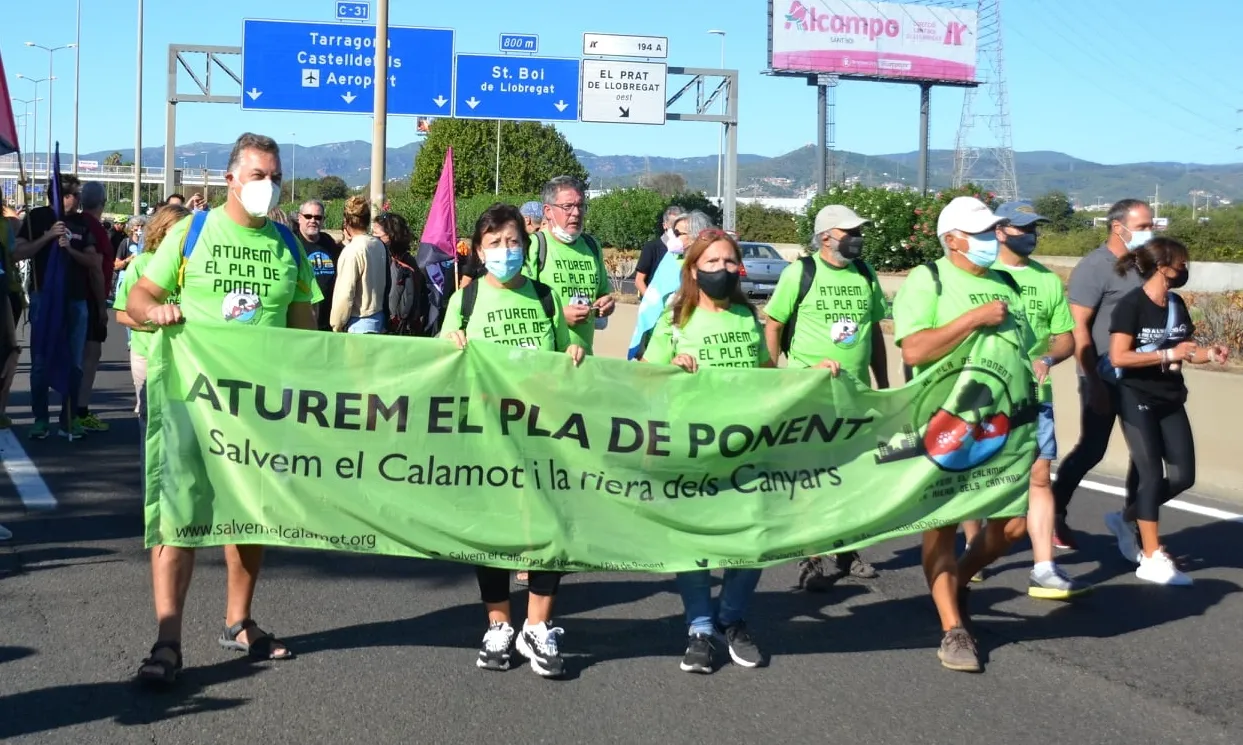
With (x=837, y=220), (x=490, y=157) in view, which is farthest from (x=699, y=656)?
(x=490, y=157)

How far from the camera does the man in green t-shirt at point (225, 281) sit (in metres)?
5.33

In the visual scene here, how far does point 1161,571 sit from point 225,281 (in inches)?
194

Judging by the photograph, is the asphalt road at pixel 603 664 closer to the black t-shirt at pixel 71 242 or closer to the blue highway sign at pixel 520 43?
the black t-shirt at pixel 71 242

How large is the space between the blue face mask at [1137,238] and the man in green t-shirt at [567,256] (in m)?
2.89

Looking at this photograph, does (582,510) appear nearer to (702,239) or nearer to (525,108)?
(702,239)

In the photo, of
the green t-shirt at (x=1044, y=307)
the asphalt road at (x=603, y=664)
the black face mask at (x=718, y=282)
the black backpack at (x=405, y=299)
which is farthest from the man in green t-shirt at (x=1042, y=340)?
the black backpack at (x=405, y=299)

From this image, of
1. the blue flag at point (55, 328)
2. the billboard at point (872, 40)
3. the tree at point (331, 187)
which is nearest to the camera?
the blue flag at point (55, 328)

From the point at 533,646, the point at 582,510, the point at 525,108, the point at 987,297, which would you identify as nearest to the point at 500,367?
the point at 582,510

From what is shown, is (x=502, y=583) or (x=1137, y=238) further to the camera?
(x=1137, y=238)

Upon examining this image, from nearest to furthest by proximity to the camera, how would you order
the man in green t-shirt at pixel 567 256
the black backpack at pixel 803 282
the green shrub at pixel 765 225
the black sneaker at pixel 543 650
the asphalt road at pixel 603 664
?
the asphalt road at pixel 603 664
the black sneaker at pixel 543 650
the black backpack at pixel 803 282
the man in green t-shirt at pixel 567 256
the green shrub at pixel 765 225

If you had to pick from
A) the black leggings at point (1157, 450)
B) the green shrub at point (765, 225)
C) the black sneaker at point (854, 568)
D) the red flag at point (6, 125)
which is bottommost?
the black sneaker at point (854, 568)

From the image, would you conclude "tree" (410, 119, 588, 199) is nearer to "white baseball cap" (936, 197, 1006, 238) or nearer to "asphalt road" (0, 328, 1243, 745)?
"asphalt road" (0, 328, 1243, 745)

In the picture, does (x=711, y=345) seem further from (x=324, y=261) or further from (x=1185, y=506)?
(x=1185, y=506)

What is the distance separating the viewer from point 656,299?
7641mm
